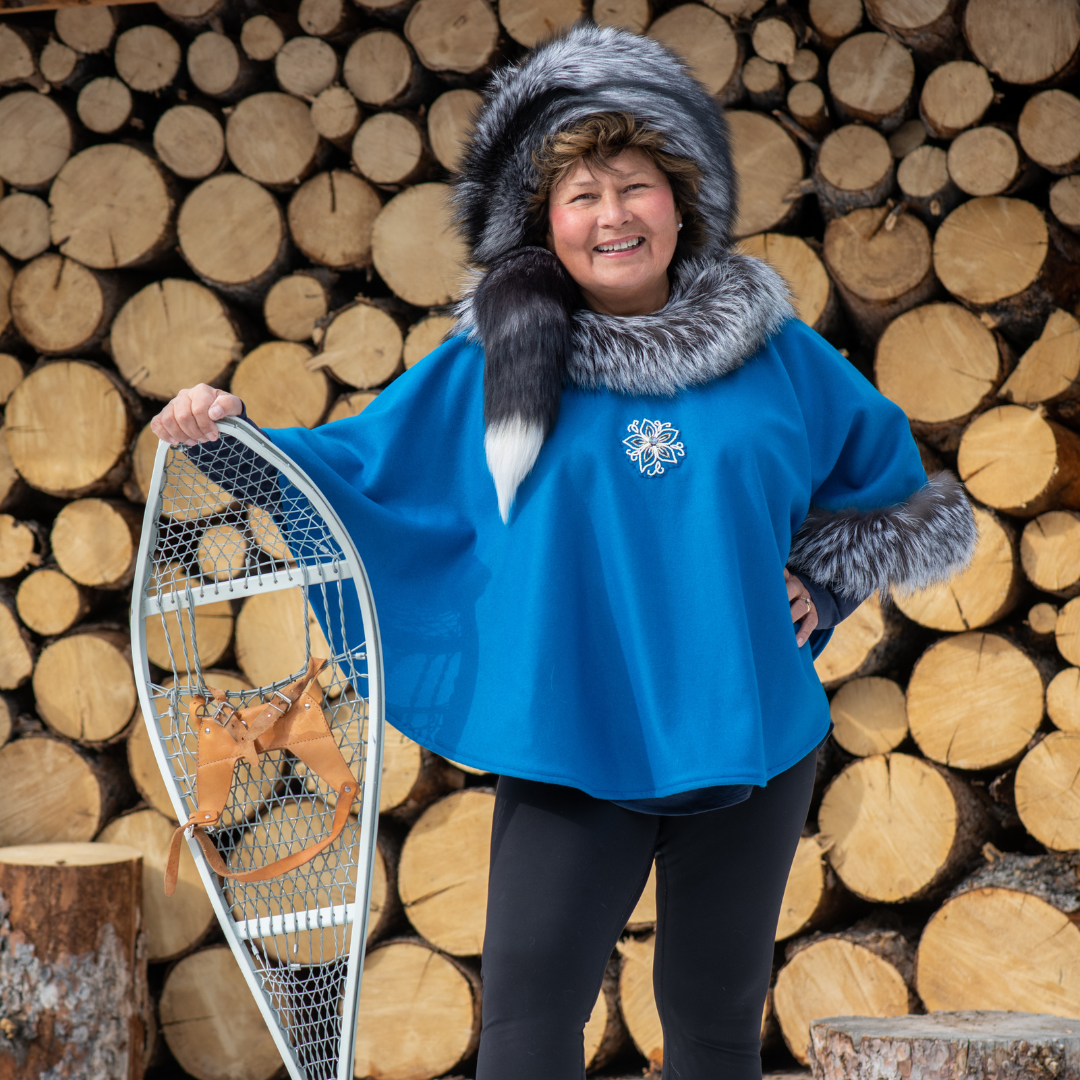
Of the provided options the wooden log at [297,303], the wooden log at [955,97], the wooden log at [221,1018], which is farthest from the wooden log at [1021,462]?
the wooden log at [221,1018]

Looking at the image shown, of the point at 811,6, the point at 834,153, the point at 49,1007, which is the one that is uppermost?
the point at 811,6

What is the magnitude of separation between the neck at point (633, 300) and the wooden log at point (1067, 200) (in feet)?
4.06

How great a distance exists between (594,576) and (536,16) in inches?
68.3

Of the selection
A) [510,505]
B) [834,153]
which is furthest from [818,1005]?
[834,153]

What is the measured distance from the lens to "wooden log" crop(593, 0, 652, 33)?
2486 mm

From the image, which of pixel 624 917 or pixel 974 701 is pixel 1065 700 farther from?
pixel 624 917

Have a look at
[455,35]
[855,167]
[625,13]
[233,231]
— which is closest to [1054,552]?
[855,167]

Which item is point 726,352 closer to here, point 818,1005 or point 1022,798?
point 1022,798

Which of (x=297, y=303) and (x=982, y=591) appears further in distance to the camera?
(x=297, y=303)

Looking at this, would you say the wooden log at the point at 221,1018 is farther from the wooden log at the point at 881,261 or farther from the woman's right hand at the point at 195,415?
the wooden log at the point at 881,261

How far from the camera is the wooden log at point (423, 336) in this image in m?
2.57

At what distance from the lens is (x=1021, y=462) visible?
7.48 ft

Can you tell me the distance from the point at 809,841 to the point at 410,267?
5.36ft

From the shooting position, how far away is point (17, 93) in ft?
8.99
